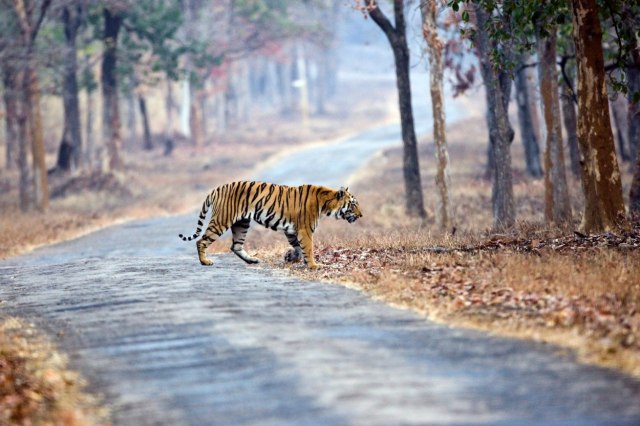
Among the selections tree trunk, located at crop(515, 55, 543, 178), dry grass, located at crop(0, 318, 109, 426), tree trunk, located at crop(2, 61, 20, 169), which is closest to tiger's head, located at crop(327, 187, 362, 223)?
dry grass, located at crop(0, 318, 109, 426)

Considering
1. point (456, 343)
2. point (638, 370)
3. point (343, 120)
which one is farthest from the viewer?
point (343, 120)

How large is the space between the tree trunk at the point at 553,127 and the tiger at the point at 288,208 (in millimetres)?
8240

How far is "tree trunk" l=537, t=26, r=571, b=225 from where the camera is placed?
23938 millimetres

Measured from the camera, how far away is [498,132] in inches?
985

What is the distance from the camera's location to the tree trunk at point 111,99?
46.4m

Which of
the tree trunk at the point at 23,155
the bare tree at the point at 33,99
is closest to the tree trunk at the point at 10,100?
the tree trunk at the point at 23,155

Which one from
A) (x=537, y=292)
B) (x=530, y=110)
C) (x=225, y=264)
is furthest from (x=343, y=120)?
(x=537, y=292)

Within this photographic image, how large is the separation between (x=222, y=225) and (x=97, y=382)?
8079 millimetres

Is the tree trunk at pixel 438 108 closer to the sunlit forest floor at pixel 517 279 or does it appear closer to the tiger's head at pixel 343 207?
the sunlit forest floor at pixel 517 279

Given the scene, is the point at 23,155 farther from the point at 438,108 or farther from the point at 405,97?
the point at 438,108

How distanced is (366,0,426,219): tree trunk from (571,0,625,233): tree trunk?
1066cm

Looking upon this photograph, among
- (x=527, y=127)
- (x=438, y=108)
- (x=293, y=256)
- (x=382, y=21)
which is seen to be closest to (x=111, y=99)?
(x=527, y=127)

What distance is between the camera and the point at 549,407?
27.5ft

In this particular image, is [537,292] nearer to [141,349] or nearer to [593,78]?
[141,349]
